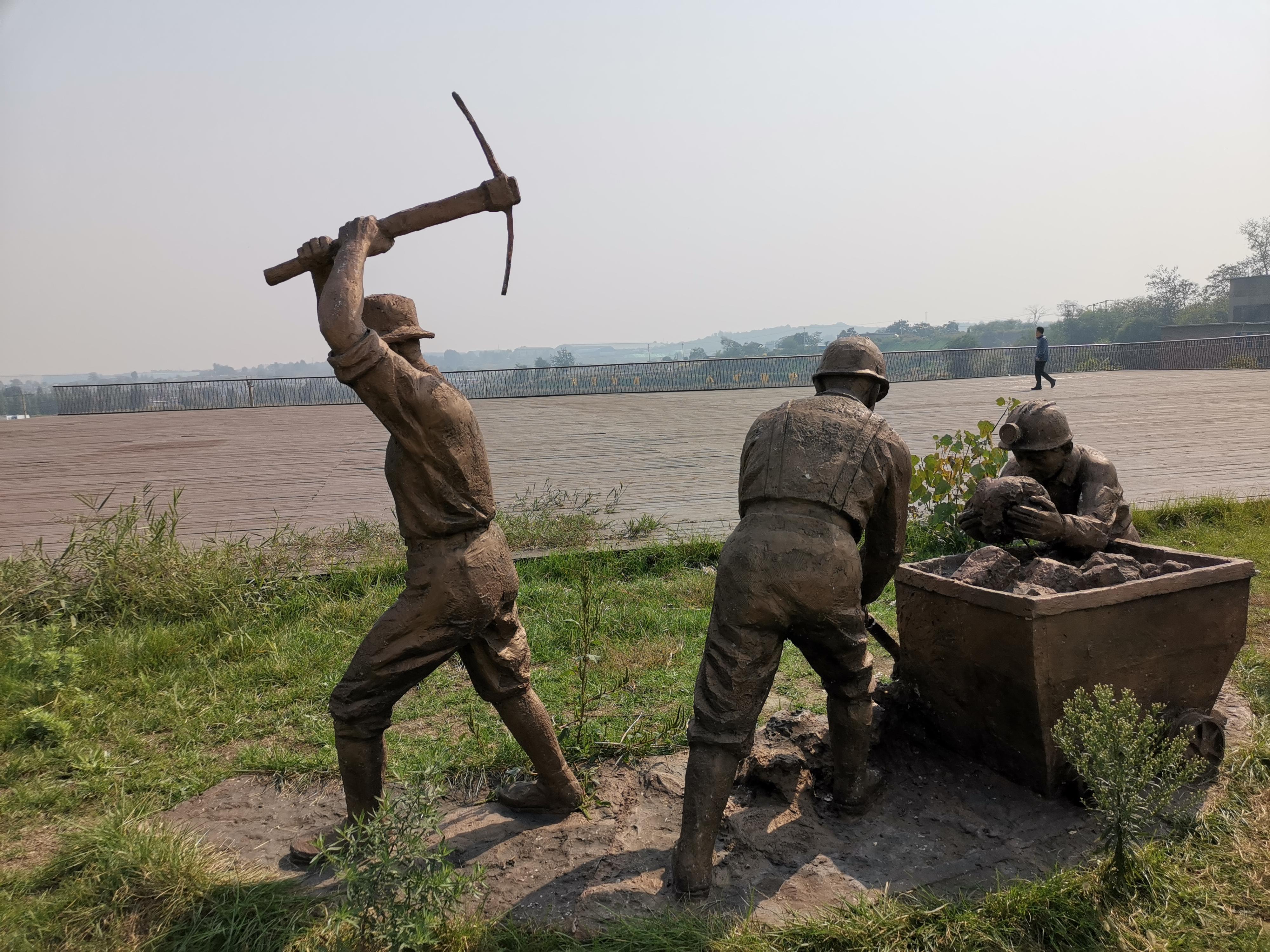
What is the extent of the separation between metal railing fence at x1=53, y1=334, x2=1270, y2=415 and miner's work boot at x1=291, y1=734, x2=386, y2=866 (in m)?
23.2

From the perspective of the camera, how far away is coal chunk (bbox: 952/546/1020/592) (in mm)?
3791

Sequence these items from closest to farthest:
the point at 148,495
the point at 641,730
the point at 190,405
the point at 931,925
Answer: the point at 931,925, the point at 641,730, the point at 148,495, the point at 190,405

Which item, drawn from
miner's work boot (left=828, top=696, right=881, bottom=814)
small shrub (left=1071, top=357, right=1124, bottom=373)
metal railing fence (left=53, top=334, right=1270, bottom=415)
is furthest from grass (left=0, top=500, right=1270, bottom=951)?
small shrub (left=1071, top=357, right=1124, bottom=373)

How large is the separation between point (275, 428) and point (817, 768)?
54.1 ft

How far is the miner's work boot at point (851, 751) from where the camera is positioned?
346 centimetres

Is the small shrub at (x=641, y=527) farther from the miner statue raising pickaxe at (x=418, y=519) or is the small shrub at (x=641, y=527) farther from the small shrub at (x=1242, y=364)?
the small shrub at (x=1242, y=364)

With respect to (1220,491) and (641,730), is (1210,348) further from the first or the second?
(641,730)

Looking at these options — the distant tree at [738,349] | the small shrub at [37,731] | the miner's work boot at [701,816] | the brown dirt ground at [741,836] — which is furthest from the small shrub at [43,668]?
the distant tree at [738,349]

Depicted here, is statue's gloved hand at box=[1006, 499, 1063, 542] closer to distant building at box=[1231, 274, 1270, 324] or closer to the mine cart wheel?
the mine cart wheel

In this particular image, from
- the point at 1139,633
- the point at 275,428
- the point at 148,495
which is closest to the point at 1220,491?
the point at 1139,633

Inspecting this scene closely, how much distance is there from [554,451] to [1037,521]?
9.88m

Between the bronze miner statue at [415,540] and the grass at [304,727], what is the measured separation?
1.99 ft

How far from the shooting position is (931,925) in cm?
277

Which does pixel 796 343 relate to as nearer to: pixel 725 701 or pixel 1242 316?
pixel 1242 316
